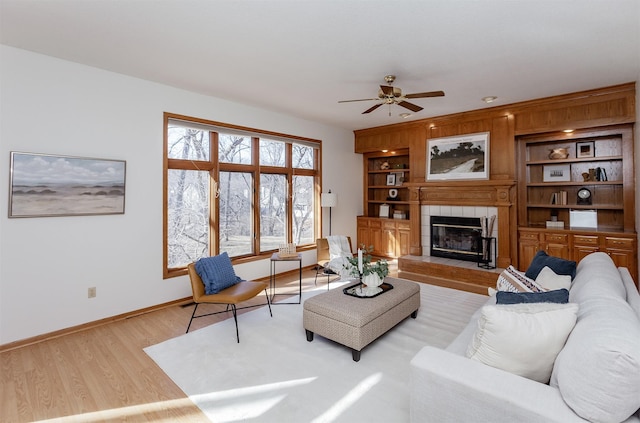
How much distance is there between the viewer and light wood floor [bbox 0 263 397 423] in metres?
2.08

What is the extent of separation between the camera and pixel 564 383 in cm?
127

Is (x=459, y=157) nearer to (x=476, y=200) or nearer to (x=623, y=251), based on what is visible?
(x=476, y=200)

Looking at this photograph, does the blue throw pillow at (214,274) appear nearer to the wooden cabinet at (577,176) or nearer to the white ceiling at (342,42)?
the white ceiling at (342,42)

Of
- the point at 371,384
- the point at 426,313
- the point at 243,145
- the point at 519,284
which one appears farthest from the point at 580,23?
the point at 243,145

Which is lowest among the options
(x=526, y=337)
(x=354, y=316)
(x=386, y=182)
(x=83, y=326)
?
(x=83, y=326)

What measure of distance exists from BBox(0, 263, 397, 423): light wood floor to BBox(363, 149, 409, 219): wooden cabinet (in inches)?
191

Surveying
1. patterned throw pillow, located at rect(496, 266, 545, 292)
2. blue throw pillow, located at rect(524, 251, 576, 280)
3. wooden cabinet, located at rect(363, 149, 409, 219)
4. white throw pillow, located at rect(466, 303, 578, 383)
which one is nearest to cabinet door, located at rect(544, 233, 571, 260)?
blue throw pillow, located at rect(524, 251, 576, 280)

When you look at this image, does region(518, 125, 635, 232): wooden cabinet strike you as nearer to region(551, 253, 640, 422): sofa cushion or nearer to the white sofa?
the white sofa

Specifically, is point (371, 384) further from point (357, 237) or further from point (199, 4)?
point (357, 237)

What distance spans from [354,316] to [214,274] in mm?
1590

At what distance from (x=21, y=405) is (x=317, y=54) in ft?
12.0

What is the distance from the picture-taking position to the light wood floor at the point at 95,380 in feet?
6.82

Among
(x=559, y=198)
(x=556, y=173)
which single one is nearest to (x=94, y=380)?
(x=559, y=198)

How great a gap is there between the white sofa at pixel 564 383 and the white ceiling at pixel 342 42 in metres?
2.22
